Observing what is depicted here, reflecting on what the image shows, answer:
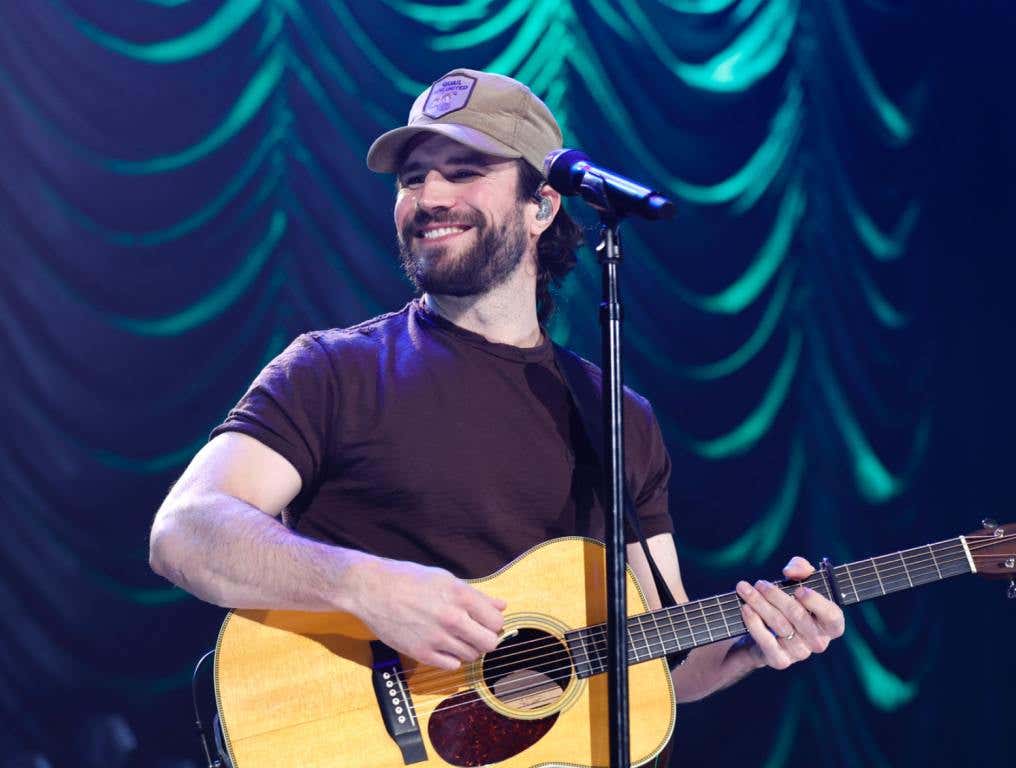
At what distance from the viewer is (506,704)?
87.6 inches

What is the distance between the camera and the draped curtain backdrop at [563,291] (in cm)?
361

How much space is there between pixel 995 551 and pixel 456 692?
1.34m

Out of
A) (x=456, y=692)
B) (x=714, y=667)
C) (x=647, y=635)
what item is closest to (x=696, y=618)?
(x=647, y=635)

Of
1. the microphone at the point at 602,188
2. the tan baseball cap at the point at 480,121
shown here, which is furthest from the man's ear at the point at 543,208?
the microphone at the point at 602,188

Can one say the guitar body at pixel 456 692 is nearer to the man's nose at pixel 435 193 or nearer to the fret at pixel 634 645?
the fret at pixel 634 645

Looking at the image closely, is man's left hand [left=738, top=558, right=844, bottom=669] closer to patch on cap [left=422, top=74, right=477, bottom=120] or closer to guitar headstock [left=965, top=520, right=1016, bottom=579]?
guitar headstock [left=965, top=520, right=1016, bottom=579]

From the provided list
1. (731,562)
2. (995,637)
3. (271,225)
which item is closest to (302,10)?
(271,225)

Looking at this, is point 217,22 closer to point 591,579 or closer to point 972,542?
point 591,579

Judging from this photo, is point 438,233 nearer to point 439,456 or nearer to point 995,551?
point 439,456

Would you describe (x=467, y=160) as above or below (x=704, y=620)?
above

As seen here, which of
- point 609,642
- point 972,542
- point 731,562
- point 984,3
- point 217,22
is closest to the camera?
point 609,642

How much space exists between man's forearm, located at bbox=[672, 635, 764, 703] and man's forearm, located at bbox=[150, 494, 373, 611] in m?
1.01

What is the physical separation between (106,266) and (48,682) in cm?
139

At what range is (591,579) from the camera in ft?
7.72
